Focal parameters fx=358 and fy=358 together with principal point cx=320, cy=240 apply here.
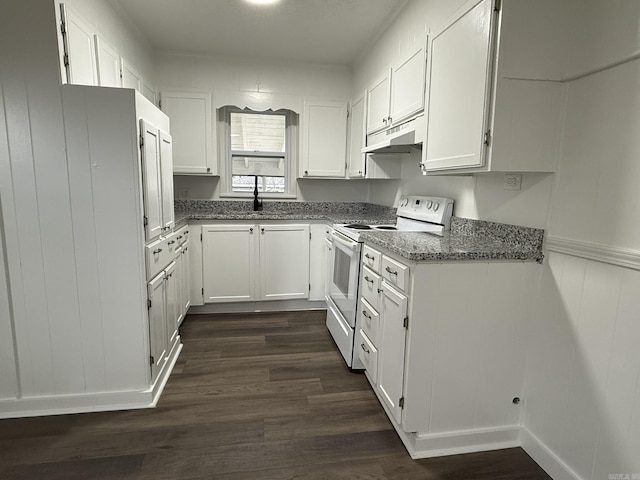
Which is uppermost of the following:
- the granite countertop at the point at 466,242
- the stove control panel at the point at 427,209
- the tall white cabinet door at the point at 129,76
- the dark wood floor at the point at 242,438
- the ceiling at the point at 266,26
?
the ceiling at the point at 266,26

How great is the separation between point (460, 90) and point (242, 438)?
2013mm

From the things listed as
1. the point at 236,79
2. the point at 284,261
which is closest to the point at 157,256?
the point at 284,261

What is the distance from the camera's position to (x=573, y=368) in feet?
4.89

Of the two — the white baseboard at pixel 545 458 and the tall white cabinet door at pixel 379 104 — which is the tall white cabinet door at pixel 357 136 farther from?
the white baseboard at pixel 545 458

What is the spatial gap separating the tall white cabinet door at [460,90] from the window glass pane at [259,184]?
2.31 meters

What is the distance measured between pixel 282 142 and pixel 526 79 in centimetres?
290

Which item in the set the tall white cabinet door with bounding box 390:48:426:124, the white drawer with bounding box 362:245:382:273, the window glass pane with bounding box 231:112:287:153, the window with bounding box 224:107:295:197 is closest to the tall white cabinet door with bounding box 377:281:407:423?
the white drawer with bounding box 362:245:382:273

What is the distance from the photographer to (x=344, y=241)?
2557 millimetres

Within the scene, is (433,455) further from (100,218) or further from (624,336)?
(100,218)

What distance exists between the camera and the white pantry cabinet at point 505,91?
1.46m

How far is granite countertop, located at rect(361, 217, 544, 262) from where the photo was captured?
5.16 feet

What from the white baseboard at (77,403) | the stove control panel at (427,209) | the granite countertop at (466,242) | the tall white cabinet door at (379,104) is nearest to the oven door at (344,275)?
the granite countertop at (466,242)

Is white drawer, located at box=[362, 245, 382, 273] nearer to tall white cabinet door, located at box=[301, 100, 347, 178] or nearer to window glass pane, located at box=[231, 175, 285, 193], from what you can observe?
tall white cabinet door, located at box=[301, 100, 347, 178]

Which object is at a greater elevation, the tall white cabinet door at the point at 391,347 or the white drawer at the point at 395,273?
the white drawer at the point at 395,273
